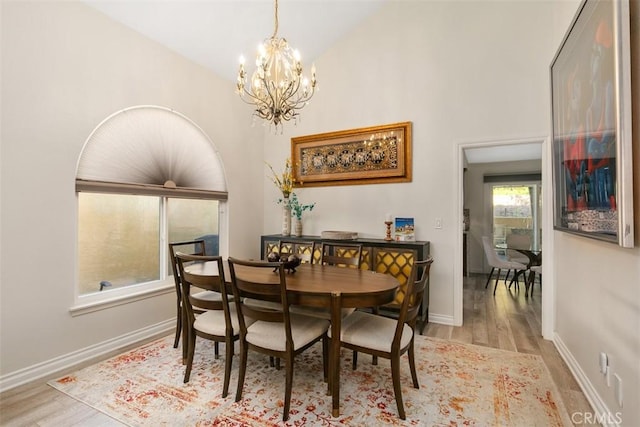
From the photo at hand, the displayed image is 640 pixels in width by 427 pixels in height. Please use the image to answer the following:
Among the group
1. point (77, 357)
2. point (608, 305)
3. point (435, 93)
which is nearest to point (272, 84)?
point (435, 93)

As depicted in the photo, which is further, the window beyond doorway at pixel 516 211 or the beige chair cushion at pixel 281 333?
the window beyond doorway at pixel 516 211

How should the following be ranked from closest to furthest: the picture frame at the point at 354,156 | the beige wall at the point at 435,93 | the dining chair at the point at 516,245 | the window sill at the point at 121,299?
the window sill at the point at 121,299, the beige wall at the point at 435,93, the picture frame at the point at 354,156, the dining chair at the point at 516,245

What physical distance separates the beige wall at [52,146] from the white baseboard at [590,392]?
3.67 m

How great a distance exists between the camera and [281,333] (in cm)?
195

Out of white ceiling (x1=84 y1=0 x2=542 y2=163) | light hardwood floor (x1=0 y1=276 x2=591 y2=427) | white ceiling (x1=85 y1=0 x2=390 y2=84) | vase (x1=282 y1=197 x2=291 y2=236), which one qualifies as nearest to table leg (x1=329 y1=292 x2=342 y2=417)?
light hardwood floor (x1=0 y1=276 x2=591 y2=427)

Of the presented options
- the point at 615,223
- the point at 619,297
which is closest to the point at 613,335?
the point at 619,297

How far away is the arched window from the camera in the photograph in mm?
2652

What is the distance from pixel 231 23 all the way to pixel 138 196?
6.99ft

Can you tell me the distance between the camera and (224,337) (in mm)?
2104

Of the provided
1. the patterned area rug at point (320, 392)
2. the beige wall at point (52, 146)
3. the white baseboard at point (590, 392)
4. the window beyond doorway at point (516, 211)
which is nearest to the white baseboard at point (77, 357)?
the beige wall at point (52, 146)

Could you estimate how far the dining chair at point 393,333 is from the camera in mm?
1830

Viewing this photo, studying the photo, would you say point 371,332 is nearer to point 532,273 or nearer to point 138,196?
point 138,196

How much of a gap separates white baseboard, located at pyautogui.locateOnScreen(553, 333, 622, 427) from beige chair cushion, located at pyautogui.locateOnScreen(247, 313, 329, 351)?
5.58ft

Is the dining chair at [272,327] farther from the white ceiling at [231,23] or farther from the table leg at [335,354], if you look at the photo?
the white ceiling at [231,23]
